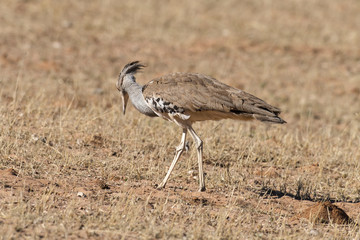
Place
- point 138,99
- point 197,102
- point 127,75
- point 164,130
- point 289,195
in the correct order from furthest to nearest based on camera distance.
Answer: point 164,130
point 127,75
point 289,195
point 138,99
point 197,102

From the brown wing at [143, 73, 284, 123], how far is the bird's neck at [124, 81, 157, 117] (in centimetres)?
11

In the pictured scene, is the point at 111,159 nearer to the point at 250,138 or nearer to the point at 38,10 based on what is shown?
the point at 250,138

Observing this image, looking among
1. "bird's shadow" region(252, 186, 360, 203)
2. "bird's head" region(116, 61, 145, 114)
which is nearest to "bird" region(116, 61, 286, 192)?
"bird's head" region(116, 61, 145, 114)

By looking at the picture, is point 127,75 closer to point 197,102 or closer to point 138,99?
point 138,99

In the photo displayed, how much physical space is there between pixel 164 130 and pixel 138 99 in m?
1.70

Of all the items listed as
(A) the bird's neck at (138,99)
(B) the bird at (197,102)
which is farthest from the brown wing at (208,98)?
(A) the bird's neck at (138,99)

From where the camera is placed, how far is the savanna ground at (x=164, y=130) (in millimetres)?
4781

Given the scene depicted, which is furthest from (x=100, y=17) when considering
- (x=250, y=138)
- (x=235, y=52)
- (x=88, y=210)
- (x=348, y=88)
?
(x=88, y=210)

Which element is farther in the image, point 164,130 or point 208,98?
point 164,130

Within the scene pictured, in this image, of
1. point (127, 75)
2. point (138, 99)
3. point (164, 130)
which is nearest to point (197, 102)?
point (138, 99)

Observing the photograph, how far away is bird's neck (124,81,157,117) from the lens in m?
5.71

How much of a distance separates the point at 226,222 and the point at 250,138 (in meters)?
2.90

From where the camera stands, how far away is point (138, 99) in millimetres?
5754

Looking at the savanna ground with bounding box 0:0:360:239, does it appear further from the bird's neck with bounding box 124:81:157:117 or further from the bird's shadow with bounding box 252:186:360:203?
the bird's neck with bounding box 124:81:157:117
